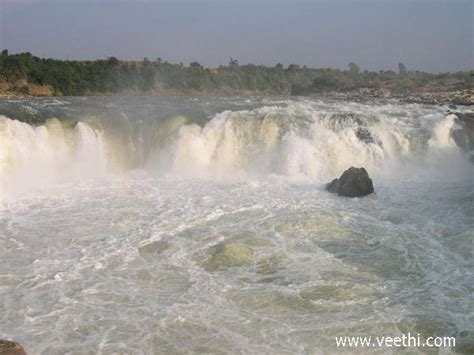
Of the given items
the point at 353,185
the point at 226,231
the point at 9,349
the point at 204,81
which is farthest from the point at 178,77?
the point at 9,349

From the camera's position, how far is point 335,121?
20844 millimetres

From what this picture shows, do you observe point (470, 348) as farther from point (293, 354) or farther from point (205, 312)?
point (205, 312)

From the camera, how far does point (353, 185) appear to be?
14.6 m

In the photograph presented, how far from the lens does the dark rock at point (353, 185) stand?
14.6 meters

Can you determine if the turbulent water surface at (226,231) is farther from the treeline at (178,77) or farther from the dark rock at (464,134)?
the treeline at (178,77)

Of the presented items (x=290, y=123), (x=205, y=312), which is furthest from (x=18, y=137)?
(x=205, y=312)

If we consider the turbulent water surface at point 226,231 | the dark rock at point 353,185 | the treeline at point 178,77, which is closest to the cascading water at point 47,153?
the turbulent water surface at point 226,231

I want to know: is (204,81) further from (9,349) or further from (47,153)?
(9,349)

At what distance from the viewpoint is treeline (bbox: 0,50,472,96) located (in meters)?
49.7

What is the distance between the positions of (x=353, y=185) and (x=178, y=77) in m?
53.4

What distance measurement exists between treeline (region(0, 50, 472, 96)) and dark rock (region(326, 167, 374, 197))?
2785cm

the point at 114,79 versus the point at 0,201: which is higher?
the point at 114,79

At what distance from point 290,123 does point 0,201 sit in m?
10.9

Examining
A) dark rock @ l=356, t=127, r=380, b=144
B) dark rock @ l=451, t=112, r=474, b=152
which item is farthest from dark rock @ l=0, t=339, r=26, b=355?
dark rock @ l=451, t=112, r=474, b=152
